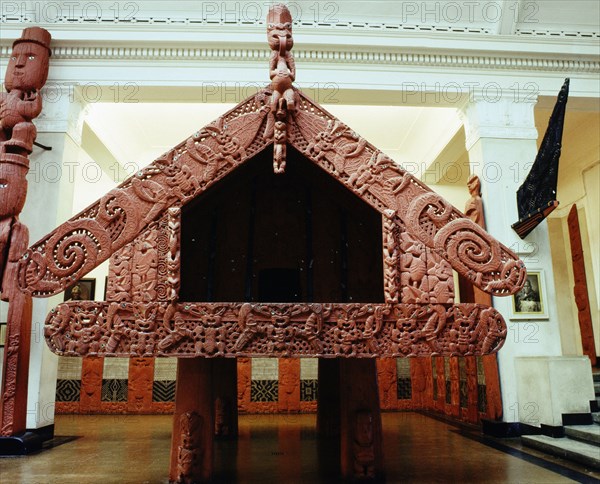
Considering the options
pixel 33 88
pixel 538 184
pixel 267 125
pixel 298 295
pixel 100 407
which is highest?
pixel 33 88

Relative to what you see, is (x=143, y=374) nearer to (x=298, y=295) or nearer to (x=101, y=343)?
(x=298, y=295)

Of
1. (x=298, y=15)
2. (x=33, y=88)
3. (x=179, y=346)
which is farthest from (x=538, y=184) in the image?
(x=33, y=88)

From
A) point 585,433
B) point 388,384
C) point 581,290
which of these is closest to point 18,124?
point 585,433

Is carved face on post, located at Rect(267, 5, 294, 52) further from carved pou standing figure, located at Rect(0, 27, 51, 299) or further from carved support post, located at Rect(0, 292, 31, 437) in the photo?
carved support post, located at Rect(0, 292, 31, 437)

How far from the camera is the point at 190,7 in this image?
20.3ft

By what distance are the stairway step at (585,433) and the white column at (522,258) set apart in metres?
0.15

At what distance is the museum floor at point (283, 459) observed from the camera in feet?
9.95

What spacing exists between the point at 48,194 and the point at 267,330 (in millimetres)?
4998

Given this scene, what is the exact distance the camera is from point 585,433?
438 centimetres

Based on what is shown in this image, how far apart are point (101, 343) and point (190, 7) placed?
5627 millimetres

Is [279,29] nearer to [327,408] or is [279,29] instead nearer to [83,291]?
[327,408]

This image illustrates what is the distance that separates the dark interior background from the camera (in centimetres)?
243

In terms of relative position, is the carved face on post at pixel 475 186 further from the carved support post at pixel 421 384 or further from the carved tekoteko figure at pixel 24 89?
the carved tekoteko figure at pixel 24 89

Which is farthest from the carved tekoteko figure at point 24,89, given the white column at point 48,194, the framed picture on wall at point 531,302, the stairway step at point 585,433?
the stairway step at point 585,433
